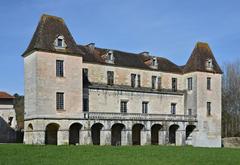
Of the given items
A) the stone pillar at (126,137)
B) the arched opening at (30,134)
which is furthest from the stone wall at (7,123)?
the stone pillar at (126,137)

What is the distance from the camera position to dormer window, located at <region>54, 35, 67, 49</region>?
110ft

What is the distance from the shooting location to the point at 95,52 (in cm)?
4003

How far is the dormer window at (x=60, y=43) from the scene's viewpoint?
110ft

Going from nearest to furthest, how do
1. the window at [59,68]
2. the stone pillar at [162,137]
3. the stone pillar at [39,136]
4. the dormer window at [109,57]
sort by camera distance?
the stone pillar at [39,136]
the window at [59,68]
the stone pillar at [162,137]
the dormer window at [109,57]

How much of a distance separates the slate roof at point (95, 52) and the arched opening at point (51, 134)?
6901 millimetres

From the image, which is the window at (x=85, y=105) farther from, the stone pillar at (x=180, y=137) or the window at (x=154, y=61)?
the stone pillar at (x=180, y=137)

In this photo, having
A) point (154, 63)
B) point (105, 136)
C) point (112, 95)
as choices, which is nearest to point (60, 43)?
point (112, 95)

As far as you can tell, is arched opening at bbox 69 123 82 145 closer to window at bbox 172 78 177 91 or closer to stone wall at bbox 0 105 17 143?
stone wall at bbox 0 105 17 143

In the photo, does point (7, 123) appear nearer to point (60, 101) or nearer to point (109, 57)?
point (60, 101)

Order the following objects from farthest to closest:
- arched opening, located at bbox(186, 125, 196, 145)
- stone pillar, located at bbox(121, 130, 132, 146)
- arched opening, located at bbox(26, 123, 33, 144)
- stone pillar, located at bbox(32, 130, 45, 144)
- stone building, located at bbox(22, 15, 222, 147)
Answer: arched opening, located at bbox(186, 125, 196, 145), stone pillar, located at bbox(121, 130, 132, 146), arched opening, located at bbox(26, 123, 33, 144), stone building, located at bbox(22, 15, 222, 147), stone pillar, located at bbox(32, 130, 45, 144)

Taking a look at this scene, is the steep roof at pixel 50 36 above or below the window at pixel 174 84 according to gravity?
above

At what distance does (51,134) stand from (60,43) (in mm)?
8354

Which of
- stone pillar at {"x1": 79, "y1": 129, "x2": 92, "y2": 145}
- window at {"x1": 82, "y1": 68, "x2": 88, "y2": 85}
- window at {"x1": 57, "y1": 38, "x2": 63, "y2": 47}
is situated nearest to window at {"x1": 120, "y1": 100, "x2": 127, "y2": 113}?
window at {"x1": 82, "y1": 68, "x2": 88, "y2": 85}

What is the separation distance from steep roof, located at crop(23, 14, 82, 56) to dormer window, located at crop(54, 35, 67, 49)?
0.28 m
